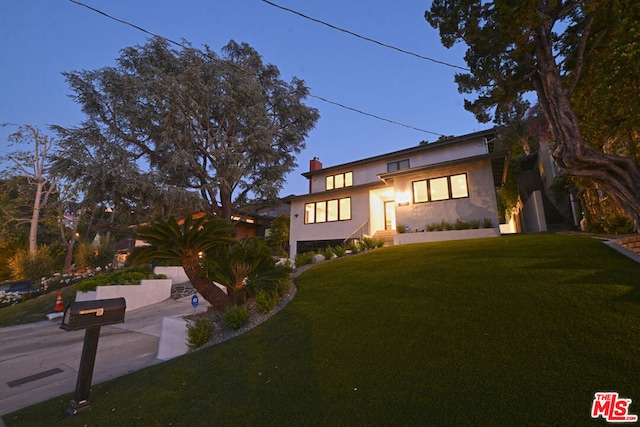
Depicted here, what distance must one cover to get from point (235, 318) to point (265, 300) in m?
0.85

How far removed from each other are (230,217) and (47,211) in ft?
63.1

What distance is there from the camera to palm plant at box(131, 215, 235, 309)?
669cm

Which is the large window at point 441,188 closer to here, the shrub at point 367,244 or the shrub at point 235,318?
the shrub at point 367,244

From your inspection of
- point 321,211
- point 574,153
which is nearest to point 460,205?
point 574,153

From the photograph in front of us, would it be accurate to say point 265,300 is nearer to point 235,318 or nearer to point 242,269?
point 235,318

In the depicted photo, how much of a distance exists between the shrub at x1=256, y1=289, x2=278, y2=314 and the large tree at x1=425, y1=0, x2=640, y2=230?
29.5ft

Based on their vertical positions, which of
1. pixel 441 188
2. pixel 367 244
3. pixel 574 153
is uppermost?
pixel 441 188

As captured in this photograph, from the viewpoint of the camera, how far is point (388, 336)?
13.5 feet

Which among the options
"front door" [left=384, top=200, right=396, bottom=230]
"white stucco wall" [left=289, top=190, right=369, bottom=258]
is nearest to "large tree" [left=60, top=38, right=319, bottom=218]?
"white stucco wall" [left=289, top=190, right=369, bottom=258]

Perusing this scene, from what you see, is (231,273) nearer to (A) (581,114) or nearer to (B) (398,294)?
(B) (398,294)

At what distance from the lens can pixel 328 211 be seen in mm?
20609

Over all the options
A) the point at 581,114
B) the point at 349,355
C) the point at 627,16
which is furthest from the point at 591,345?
the point at 581,114

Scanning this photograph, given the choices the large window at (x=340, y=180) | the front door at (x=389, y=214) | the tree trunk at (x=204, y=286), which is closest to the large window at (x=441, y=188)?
the front door at (x=389, y=214)

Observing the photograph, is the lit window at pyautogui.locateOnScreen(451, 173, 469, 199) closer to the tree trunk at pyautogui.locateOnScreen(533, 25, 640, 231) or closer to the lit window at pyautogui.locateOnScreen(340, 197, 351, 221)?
the tree trunk at pyautogui.locateOnScreen(533, 25, 640, 231)
